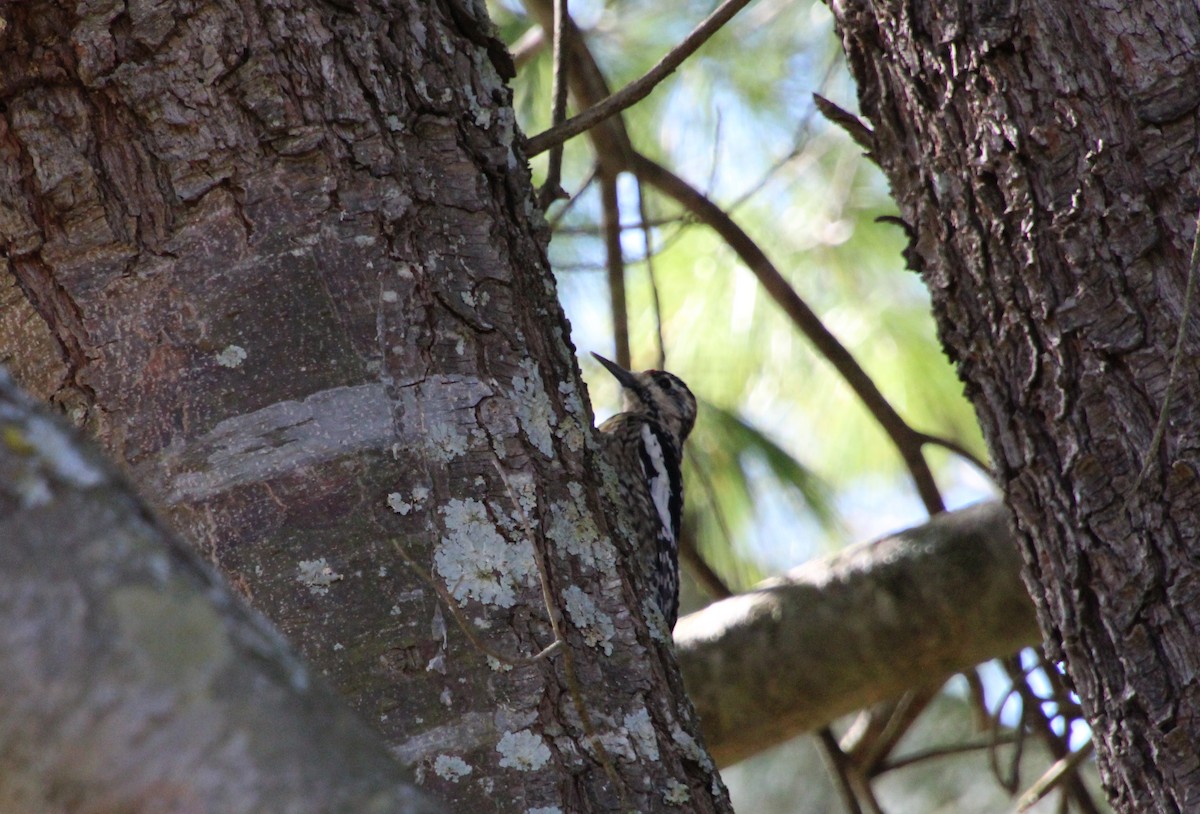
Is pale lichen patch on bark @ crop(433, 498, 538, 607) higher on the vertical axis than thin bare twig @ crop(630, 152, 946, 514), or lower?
lower

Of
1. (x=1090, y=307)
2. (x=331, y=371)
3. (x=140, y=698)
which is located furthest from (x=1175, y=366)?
(x=140, y=698)

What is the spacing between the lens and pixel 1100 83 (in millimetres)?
2035

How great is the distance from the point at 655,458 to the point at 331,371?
2.31 m

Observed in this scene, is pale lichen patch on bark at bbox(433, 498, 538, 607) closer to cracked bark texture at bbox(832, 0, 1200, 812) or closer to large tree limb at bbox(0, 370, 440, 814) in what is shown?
large tree limb at bbox(0, 370, 440, 814)

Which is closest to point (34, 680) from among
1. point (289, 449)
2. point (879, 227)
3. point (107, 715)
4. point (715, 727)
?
point (107, 715)

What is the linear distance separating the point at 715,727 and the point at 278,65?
80.3 inches

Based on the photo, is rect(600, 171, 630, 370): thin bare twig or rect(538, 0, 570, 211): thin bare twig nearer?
rect(538, 0, 570, 211): thin bare twig

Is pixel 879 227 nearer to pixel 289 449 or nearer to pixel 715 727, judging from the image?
pixel 715 727

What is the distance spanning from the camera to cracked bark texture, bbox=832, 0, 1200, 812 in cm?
199

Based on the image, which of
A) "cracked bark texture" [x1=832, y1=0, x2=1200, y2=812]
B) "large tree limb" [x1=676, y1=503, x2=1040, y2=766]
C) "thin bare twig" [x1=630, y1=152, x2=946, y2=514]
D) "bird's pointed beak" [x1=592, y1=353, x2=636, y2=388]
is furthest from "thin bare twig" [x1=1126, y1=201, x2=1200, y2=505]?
"bird's pointed beak" [x1=592, y1=353, x2=636, y2=388]

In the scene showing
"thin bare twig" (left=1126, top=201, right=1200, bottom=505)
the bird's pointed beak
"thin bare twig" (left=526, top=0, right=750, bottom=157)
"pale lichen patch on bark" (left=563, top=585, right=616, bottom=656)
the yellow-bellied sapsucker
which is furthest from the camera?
the bird's pointed beak

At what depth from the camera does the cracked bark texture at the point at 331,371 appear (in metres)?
1.49

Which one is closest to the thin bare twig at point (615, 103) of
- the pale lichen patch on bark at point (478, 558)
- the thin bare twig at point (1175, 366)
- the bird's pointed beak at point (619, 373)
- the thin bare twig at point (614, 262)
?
the pale lichen patch on bark at point (478, 558)

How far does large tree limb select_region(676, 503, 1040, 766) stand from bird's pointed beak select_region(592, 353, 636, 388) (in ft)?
3.56
